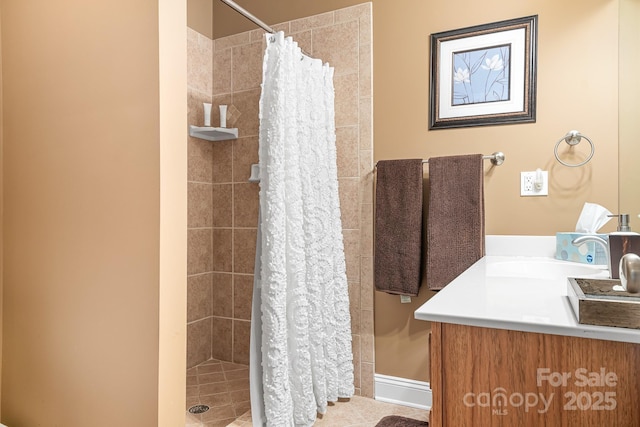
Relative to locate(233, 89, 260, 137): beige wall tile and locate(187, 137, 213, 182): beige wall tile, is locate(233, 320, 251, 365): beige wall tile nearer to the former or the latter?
locate(187, 137, 213, 182): beige wall tile

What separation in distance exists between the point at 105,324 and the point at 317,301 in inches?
35.9

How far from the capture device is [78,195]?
4.91ft

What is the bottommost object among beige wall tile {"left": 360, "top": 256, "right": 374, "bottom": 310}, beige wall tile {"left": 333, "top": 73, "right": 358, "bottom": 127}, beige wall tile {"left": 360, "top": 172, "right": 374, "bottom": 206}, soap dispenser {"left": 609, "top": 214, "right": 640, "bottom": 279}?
beige wall tile {"left": 360, "top": 256, "right": 374, "bottom": 310}

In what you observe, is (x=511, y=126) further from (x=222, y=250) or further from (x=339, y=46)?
(x=222, y=250)

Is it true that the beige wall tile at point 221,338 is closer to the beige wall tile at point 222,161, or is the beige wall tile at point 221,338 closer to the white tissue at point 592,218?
the beige wall tile at point 222,161

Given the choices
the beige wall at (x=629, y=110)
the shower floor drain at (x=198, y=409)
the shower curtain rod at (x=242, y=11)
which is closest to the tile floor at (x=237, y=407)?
the shower floor drain at (x=198, y=409)

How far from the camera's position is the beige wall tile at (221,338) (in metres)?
2.72

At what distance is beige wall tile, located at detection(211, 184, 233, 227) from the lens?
2.71 m

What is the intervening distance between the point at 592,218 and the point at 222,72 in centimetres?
234

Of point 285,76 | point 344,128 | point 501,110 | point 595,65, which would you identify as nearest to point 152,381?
point 285,76

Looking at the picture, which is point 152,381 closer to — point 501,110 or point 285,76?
point 285,76

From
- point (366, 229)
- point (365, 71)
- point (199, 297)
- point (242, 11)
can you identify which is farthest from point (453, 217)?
point (199, 297)

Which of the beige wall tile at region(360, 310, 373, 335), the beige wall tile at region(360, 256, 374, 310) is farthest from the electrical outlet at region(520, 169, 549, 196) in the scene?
the beige wall tile at region(360, 310, 373, 335)

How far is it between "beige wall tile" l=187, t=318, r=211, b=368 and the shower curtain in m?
0.98
